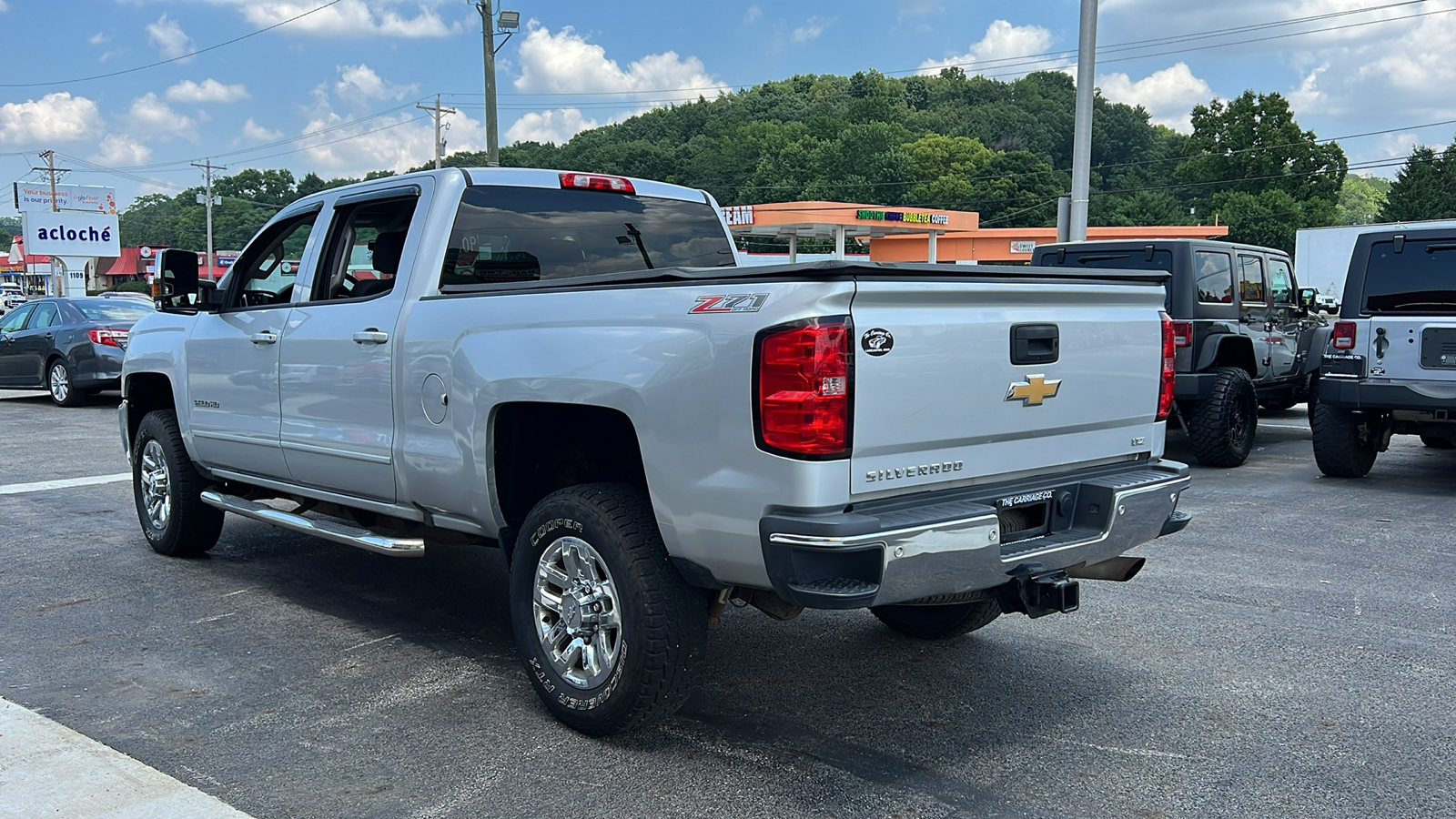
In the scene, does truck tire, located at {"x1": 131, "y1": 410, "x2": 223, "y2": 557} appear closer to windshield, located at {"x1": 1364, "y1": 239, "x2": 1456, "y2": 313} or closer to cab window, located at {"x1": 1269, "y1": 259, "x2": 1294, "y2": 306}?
windshield, located at {"x1": 1364, "y1": 239, "x2": 1456, "y2": 313}

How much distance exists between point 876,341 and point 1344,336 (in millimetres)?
7353

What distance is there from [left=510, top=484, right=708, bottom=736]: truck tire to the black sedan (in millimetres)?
13371

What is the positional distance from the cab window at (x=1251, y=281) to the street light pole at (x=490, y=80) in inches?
722

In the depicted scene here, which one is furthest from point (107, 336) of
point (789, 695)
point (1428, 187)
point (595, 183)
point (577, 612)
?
point (1428, 187)

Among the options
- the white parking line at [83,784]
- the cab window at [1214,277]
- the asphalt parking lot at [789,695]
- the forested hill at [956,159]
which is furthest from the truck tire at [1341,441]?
the forested hill at [956,159]

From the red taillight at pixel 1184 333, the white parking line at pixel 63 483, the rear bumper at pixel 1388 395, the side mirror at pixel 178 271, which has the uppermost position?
the side mirror at pixel 178 271

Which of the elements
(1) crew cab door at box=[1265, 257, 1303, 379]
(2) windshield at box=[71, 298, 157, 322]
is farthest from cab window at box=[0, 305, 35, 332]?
(1) crew cab door at box=[1265, 257, 1303, 379]

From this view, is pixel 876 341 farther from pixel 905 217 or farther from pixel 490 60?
pixel 905 217

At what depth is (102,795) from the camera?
3.58 metres

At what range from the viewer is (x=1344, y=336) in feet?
30.6

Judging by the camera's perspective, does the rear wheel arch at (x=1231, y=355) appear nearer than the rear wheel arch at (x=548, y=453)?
No

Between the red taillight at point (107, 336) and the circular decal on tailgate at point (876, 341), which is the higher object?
the circular decal on tailgate at point (876, 341)

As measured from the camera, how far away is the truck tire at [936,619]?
4980 millimetres

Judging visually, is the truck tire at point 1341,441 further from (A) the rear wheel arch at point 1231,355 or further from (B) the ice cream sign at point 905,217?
(B) the ice cream sign at point 905,217
